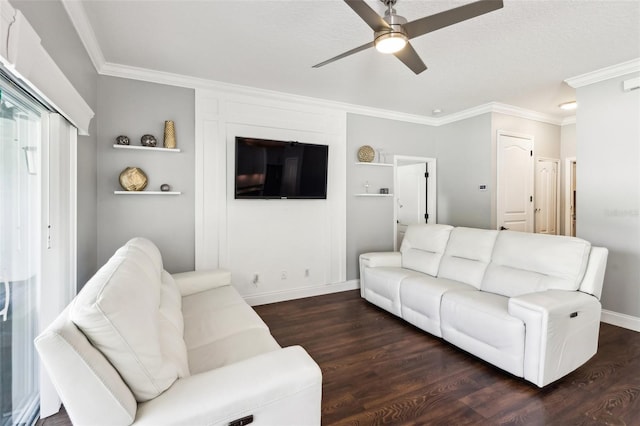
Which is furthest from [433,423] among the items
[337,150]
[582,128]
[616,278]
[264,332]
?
[582,128]

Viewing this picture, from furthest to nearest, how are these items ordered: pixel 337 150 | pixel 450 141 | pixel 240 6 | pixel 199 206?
1. pixel 450 141
2. pixel 337 150
3. pixel 199 206
4. pixel 240 6

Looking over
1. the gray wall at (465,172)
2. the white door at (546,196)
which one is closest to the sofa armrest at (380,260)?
the gray wall at (465,172)

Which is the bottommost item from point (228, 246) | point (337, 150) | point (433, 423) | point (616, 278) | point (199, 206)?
point (433, 423)

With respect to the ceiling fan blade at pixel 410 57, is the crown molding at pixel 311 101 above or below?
above

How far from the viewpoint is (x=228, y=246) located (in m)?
3.65

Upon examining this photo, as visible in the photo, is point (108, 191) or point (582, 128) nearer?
point (108, 191)

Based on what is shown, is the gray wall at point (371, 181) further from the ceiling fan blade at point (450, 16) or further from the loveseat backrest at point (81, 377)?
the loveseat backrest at point (81, 377)

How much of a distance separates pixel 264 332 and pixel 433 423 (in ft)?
3.77

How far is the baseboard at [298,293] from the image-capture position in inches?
150

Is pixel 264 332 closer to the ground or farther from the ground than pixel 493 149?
closer to the ground

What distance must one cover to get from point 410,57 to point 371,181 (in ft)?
8.15

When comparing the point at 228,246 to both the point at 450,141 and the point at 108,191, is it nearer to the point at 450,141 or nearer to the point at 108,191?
the point at 108,191

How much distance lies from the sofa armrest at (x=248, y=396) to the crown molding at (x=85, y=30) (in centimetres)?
244

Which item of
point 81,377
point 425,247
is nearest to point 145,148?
point 81,377
